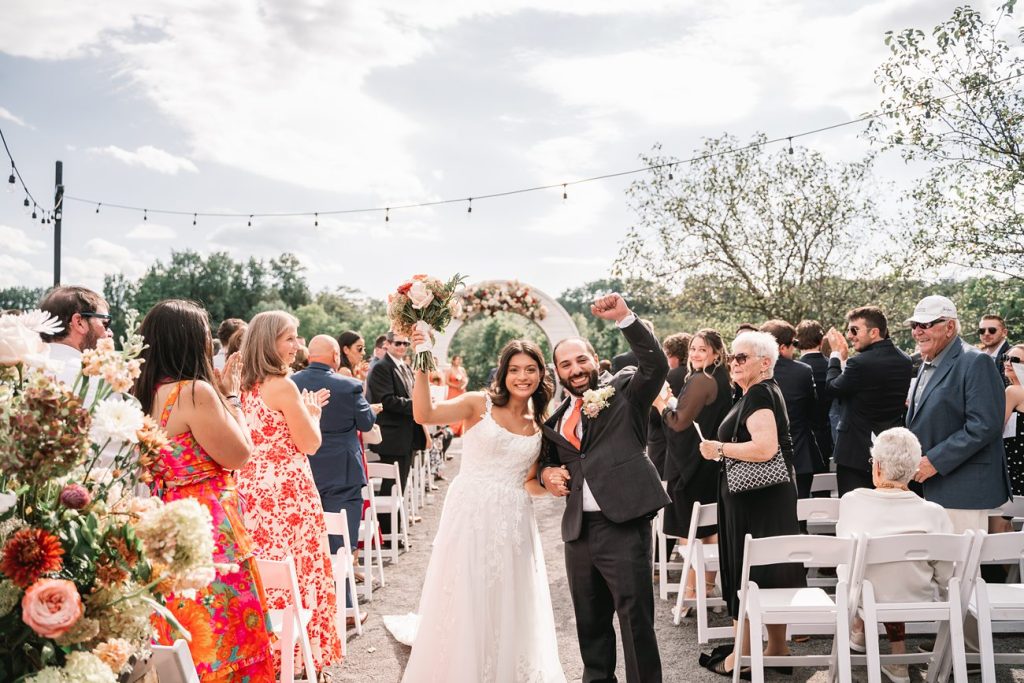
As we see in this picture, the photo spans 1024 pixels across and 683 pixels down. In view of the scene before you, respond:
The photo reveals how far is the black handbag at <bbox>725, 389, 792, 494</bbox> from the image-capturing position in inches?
170

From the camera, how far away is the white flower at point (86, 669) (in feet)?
4.74

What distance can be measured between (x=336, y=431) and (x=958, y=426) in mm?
4335

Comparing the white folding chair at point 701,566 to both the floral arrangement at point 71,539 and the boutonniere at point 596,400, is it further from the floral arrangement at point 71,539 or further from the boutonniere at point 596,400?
the floral arrangement at point 71,539

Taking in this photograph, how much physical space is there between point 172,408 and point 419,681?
6.71ft

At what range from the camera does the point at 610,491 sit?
363 centimetres

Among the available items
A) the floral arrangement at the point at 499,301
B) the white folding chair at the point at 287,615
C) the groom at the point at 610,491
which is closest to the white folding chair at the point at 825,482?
the groom at the point at 610,491

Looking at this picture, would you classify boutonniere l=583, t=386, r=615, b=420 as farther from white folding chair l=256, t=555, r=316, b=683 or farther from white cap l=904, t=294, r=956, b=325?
white cap l=904, t=294, r=956, b=325

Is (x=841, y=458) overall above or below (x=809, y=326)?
below

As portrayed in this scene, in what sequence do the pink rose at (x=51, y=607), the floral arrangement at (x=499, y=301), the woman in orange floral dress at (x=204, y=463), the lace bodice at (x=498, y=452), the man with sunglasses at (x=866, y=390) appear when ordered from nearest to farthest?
the pink rose at (x=51, y=607) → the woman in orange floral dress at (x=204, y=463) → the lace bodice at (x=498, y=452) → the man with sunglasses at (x=866, y=390) → the floral arrangement at (x=499, y=301)

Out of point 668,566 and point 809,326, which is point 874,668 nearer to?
point 668,566

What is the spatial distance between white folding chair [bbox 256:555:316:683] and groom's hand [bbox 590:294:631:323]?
6.36ft

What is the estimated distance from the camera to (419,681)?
3.97m

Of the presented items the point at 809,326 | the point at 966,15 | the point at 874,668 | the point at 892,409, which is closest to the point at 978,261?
the point at 966,15

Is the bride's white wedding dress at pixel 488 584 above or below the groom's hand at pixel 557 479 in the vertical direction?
below
